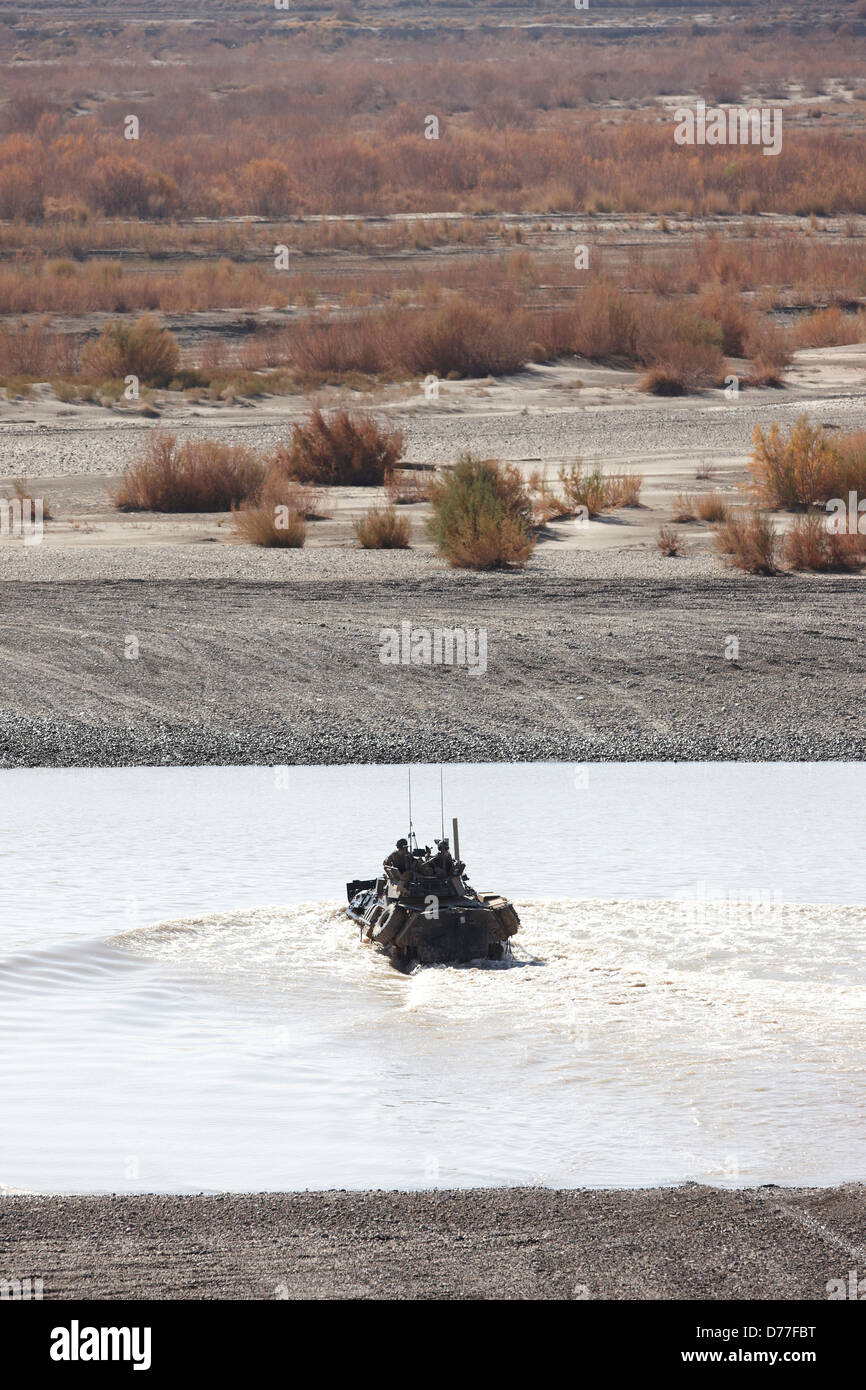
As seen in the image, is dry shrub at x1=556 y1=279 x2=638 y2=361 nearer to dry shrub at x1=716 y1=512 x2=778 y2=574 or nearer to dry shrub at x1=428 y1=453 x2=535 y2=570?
dry shrub at x1=428 y1=453 x2=535 y2=570

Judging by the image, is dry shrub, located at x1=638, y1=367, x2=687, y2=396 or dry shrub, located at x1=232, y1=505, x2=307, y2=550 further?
dry shrub, located at x1=638, y1=367, x2=687, y2=396

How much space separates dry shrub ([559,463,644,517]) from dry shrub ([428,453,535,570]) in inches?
70.3

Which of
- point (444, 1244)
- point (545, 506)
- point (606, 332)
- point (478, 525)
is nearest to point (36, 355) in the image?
point (606, 332)

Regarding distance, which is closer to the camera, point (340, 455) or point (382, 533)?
point (382, 533)

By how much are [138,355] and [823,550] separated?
17.9 m

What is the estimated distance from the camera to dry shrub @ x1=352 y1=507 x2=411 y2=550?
2308cm

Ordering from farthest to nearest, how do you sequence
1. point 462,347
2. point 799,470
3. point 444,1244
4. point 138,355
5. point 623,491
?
point 462,347, point 138,355, point 623,491, point 799,470, point 444,1244

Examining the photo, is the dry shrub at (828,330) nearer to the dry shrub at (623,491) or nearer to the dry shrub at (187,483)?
the dry shrub at (623,491)

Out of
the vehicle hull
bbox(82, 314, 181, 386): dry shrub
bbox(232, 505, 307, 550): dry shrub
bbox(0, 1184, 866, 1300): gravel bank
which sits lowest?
bbox(0, 1184, 866, 1300): gravel bank

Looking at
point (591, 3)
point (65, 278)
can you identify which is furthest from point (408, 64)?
point (65, 278)

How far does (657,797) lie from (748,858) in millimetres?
2051

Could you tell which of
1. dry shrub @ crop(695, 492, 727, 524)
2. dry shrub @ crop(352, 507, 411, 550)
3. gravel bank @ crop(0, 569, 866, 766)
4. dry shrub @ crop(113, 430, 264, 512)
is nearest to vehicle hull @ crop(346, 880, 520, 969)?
gravel bank @ crop(0, 569, 866, 766)

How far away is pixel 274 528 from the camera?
23.1m

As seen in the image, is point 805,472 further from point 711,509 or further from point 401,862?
point 401,862
